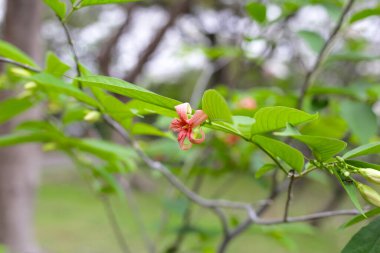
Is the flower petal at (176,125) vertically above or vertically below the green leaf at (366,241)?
above

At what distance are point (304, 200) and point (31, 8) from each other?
14.9ft

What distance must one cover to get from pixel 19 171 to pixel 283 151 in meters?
1.51

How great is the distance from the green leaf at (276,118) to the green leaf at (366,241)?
11 centimetres

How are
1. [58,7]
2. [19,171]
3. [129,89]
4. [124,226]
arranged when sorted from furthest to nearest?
[124,226] < [19,171] < [58,7] < [129,89]

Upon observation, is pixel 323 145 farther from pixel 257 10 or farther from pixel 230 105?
pixel 230 105

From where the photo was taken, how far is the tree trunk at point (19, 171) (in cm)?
171

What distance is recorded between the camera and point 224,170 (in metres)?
1.21

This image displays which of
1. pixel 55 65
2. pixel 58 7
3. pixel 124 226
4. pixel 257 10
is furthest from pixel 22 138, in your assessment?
pixel 124 226

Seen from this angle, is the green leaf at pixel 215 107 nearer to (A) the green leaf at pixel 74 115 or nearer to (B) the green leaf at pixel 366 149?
(B) the green leaf at pixel 366 149

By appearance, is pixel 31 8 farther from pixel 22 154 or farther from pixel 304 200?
pixel 304 200

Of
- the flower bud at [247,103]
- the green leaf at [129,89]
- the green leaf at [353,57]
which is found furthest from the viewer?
the flower bud at [247,103]

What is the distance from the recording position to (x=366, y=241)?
39 centimetres

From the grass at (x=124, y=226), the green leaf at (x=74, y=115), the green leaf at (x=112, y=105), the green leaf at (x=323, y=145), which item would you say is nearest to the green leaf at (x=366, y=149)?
the green leaf at (x=323, y=145)

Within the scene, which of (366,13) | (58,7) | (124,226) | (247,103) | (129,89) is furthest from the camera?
(124,226)
